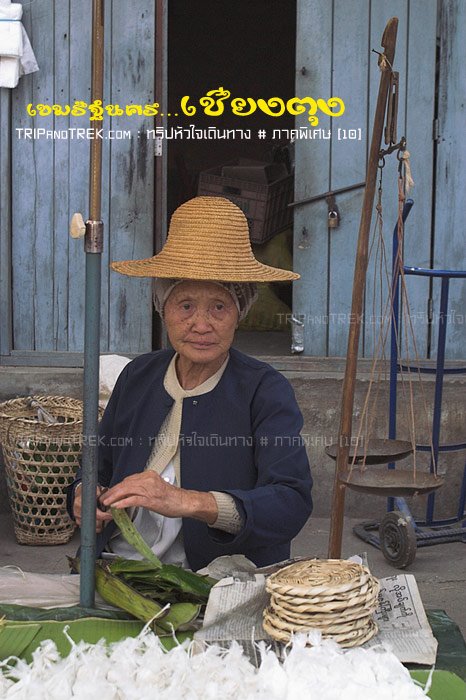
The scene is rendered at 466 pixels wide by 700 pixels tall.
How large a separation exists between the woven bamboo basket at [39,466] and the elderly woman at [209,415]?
6.55 ft

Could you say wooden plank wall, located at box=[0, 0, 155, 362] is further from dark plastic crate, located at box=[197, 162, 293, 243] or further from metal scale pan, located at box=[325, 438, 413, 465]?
dark plastic crate, located at box=[197, 162, 293, 243]

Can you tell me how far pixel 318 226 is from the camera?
191 inches

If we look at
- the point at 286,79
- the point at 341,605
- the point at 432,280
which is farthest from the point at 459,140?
the point at 286,79

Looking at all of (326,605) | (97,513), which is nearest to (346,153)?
(97,513)

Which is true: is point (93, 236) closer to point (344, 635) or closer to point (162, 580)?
point (162, 580)

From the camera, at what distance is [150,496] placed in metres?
1.75

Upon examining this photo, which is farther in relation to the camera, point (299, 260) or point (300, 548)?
point (299, 260)

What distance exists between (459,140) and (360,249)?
93.3 inches

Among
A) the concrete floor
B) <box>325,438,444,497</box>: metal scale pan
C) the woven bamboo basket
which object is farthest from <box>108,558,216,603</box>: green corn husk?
the woven bamboo basket

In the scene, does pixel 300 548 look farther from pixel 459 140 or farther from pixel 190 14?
pixel 190 14

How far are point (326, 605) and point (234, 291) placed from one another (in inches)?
32.6

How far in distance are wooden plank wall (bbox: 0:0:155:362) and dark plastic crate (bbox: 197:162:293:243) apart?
1732mm

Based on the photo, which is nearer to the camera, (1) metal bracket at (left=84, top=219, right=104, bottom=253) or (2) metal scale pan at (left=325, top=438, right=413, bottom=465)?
(1) metal bracket at (left=84, top=219, right=104, bottom=253)

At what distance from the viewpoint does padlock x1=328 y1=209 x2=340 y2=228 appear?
189 inches
